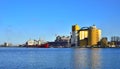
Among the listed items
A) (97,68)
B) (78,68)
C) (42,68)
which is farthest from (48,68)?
(97,68)

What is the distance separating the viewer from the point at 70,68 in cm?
5350

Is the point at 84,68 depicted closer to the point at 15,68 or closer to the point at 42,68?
the point at 42,68

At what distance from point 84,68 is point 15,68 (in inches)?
472

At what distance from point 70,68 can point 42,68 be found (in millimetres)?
4872

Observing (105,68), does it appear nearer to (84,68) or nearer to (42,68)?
(84,68)

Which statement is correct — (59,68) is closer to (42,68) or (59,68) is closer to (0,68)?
(42,68)

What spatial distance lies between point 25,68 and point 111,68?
598 inches

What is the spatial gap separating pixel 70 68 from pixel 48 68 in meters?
3.87

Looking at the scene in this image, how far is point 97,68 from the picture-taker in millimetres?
53375

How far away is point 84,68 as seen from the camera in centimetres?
5244

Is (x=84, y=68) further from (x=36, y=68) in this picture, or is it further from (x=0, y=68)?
(x=0, y=68)

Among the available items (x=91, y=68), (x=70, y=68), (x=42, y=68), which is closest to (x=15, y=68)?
(x=42, y=68)

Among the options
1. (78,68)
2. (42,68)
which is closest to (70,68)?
(78,68)

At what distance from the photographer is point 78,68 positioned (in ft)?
174
